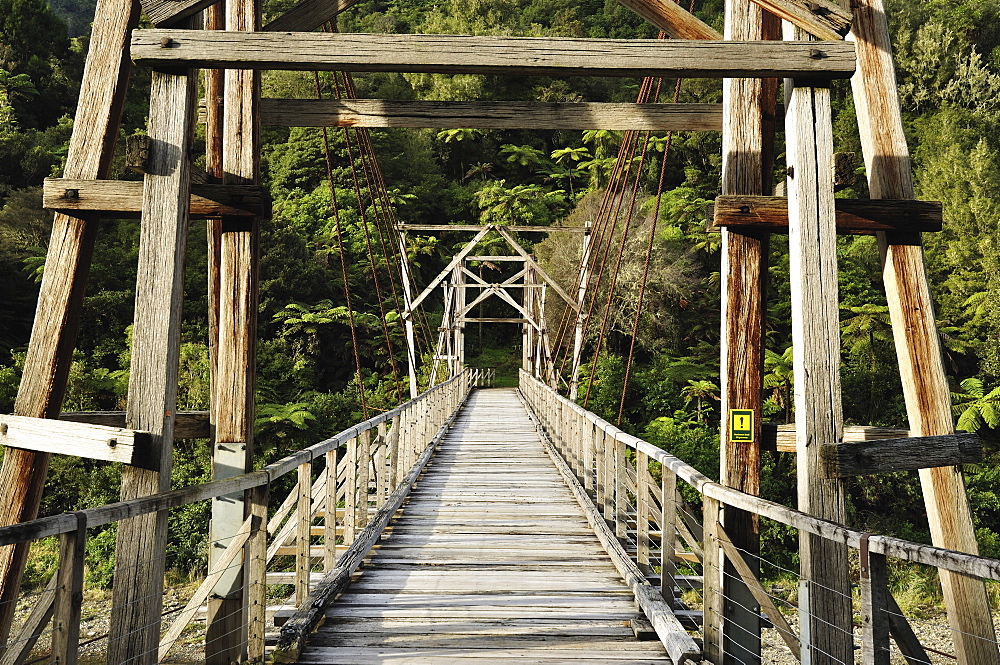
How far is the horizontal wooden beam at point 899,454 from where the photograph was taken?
3279mm

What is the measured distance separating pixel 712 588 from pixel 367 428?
3.01 meters

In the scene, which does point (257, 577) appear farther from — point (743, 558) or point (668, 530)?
point (743, 558)

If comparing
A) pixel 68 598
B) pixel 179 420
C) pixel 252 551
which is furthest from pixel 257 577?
pixel 179 420

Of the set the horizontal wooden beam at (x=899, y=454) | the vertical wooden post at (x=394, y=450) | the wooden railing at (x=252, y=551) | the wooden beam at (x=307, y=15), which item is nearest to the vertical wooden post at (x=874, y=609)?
the horizontal wooden beam at (x=899, y=454)

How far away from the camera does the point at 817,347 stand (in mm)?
3348

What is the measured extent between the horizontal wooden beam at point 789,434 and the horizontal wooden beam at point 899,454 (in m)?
0.54

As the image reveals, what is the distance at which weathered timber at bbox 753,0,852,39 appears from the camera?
3.44 m

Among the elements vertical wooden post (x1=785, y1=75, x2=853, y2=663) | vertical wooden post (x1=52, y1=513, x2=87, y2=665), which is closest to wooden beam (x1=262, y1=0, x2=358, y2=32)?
vertical wooden post (x1=785, y1=75, x2=853, y2=663)

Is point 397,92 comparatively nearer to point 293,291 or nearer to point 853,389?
point 293,291

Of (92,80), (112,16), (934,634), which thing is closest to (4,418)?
(92,80)

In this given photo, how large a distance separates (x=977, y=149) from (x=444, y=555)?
23.9m

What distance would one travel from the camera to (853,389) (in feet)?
66.7

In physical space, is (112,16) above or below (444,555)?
above

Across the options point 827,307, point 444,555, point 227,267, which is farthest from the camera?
point 444,555
